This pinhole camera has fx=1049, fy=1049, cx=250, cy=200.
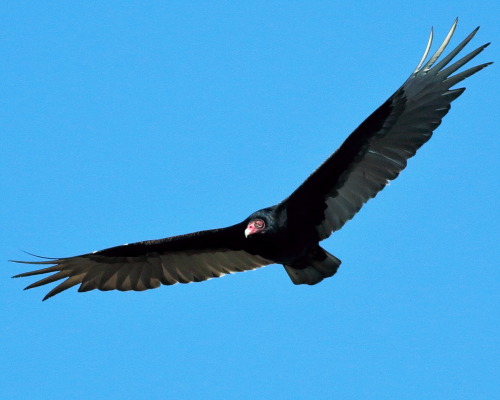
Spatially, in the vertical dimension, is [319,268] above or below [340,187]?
below

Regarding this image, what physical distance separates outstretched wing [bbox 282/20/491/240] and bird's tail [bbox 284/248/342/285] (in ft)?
0.81

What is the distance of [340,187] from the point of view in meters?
11.0

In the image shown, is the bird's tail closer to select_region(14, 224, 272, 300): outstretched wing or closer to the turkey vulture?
the turkey vulture

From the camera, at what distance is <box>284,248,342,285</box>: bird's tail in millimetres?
11156

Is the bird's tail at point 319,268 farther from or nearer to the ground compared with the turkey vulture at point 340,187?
nearer to the ground

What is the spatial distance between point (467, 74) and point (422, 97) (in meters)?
0.50

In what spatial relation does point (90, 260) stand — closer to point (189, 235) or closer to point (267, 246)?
point (189, 235)

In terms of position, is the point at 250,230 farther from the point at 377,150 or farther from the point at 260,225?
the point at 377,150

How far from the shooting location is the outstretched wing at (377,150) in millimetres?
10633

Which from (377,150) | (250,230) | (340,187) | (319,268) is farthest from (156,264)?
(377,150)

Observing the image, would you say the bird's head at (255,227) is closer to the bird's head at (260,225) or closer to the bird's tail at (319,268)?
the bird's head at (260,225)

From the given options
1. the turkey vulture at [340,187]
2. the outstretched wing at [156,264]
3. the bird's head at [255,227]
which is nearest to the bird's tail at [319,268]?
the turkey vulture at [340,187]

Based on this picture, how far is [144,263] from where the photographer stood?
12.0 meters

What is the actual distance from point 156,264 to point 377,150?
2.91 m
